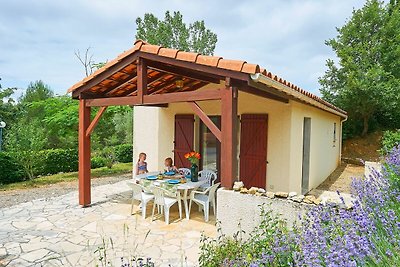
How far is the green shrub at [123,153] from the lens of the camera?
17.1m

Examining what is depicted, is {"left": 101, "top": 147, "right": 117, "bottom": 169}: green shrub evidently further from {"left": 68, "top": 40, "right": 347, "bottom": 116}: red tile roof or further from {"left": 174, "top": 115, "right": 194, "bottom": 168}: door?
{"left": 68, "top": 40, "right": 347, "bottom": 116}: red tile roof

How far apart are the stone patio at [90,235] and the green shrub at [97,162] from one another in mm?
7448

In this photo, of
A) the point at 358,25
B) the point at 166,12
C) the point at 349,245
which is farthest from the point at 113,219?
the point at 166,12

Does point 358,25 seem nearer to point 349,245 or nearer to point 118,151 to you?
point 118,151

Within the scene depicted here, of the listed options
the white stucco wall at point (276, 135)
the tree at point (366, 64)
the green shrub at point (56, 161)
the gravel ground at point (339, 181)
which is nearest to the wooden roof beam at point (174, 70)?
the white stucco wall at point (276, 135)

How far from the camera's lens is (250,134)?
26.1 feet

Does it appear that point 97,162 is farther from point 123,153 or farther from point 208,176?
point 208,176

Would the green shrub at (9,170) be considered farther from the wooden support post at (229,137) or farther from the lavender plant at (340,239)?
the lavender plant at (340,239)

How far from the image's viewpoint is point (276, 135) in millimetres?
7562

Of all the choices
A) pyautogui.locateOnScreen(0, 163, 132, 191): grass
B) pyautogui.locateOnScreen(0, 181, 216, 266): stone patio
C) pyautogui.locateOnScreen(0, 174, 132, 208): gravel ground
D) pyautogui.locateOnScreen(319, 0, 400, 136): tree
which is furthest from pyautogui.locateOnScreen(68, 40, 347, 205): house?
pyautogui.locateOnScreen(319, 0, 400, 136): tree

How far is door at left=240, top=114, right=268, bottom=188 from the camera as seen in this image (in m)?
7.71

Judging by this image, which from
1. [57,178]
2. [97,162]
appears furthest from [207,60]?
[97,162]

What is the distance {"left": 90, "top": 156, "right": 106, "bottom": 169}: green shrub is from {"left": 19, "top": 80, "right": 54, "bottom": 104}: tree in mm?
17610

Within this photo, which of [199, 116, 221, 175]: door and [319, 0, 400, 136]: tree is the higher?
[319, 0, 400, 136]: tree
